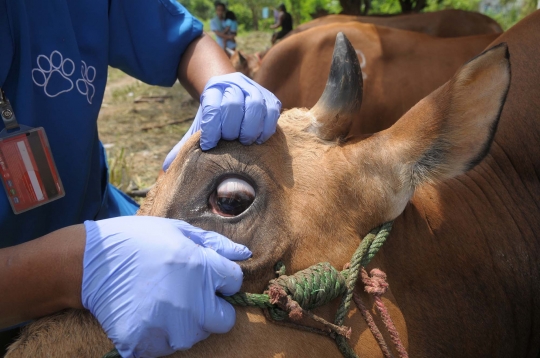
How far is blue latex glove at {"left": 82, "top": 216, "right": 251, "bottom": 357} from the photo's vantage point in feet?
4.96

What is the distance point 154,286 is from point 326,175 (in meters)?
0.79

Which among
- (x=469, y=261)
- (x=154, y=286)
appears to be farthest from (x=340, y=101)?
(x=154, y=286)

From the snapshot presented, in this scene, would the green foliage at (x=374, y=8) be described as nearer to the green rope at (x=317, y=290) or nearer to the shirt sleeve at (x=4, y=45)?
the shirt sleeve at (x=4, y=45)

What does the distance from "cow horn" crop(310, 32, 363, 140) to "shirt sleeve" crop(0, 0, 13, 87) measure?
138cm

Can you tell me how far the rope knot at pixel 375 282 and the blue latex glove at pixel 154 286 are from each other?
502mm

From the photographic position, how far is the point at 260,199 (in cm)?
182

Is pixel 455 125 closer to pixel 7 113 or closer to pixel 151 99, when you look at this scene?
pixel 7 113

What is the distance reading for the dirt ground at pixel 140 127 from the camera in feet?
23.9

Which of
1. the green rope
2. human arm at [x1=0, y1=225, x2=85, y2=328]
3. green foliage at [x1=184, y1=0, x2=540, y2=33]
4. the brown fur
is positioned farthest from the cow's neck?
green foliage at [x1=184, y1=0, x2=540, y2=33]

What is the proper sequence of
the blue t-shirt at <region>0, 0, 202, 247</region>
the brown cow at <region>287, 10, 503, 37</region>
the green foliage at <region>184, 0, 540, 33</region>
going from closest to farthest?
the blue t-shirt at <region>0, 0, 202, 247</region> < the brown cow at <region>287, 10, 503, 37</region> < the green foliage at <region>184, 0, 540, 33</region>

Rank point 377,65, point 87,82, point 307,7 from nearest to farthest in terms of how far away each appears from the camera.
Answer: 1. point 87,82
2. point 377,65
3. point 307,7

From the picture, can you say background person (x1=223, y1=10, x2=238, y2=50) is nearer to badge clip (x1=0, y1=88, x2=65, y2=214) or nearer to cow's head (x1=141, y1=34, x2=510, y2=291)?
badge clip (x1=0, y1=88, x2=65, y2=214)

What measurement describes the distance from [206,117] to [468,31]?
6.75m

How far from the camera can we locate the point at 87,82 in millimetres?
2514
